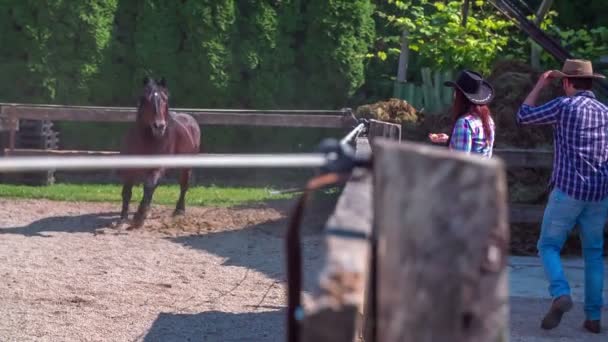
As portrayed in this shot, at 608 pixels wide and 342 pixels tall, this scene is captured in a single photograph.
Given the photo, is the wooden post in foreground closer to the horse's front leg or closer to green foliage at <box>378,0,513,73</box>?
the horse's front leg

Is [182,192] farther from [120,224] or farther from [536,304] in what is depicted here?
[536,304]

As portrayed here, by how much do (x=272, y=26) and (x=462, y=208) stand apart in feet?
45.7

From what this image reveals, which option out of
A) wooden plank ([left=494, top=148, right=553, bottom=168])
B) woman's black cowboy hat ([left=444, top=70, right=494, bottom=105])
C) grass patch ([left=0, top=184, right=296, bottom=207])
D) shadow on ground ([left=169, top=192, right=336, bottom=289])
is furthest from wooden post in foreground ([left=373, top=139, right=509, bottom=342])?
grass patch ([left=0, top=184, right=296, bottom=207])

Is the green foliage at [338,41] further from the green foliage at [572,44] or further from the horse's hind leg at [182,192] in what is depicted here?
the horse's hind leg at [182,192]

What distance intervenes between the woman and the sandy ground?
140cm

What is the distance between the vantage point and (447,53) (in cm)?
1260

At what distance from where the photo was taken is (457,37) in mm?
12477

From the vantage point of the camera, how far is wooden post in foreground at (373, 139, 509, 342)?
5.40 ft

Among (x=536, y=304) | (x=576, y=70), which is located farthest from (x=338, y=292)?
(x=536, y=304)

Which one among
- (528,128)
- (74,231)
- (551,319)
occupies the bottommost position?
(74,231)

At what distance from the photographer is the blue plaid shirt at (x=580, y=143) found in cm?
650

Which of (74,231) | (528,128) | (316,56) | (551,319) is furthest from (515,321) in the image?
(316,56)

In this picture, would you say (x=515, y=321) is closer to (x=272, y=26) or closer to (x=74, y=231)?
(x=74, y=231)

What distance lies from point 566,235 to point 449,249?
5.28 meters
